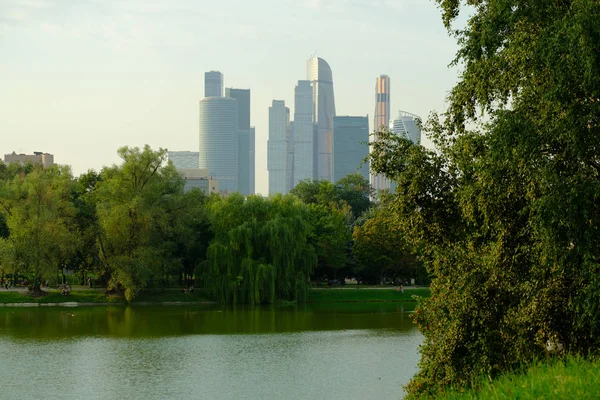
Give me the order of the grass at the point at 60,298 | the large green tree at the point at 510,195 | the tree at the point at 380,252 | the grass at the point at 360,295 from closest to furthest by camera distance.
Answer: the large green tree at the point at 510,195 → the grass at the point at 60,298 → the grass at the point at 360,295 → the tree at the point at 380,252

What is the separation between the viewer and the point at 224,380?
2402cm

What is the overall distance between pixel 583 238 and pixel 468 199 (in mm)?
2431

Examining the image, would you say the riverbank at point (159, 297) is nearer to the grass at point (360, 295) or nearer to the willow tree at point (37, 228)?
the grass at point (360, 295)

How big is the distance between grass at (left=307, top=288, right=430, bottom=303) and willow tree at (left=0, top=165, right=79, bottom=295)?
1509cm

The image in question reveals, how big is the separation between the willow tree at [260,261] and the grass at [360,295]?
2646 mm

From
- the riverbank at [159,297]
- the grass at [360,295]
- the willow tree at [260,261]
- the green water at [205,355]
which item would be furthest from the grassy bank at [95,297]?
the grass at [360,295]

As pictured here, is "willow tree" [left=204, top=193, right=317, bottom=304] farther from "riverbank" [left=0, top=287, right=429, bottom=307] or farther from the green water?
the green water

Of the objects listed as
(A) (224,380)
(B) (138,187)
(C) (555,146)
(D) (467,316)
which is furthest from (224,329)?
(C) (555,146)

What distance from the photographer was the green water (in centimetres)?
2267

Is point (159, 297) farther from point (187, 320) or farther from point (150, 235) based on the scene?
point (187, 320)

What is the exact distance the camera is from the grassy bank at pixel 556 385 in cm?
973

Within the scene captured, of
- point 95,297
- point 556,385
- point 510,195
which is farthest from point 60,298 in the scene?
point 556,385

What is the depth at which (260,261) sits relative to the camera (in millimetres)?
49156

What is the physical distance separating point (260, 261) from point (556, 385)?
39300mm
